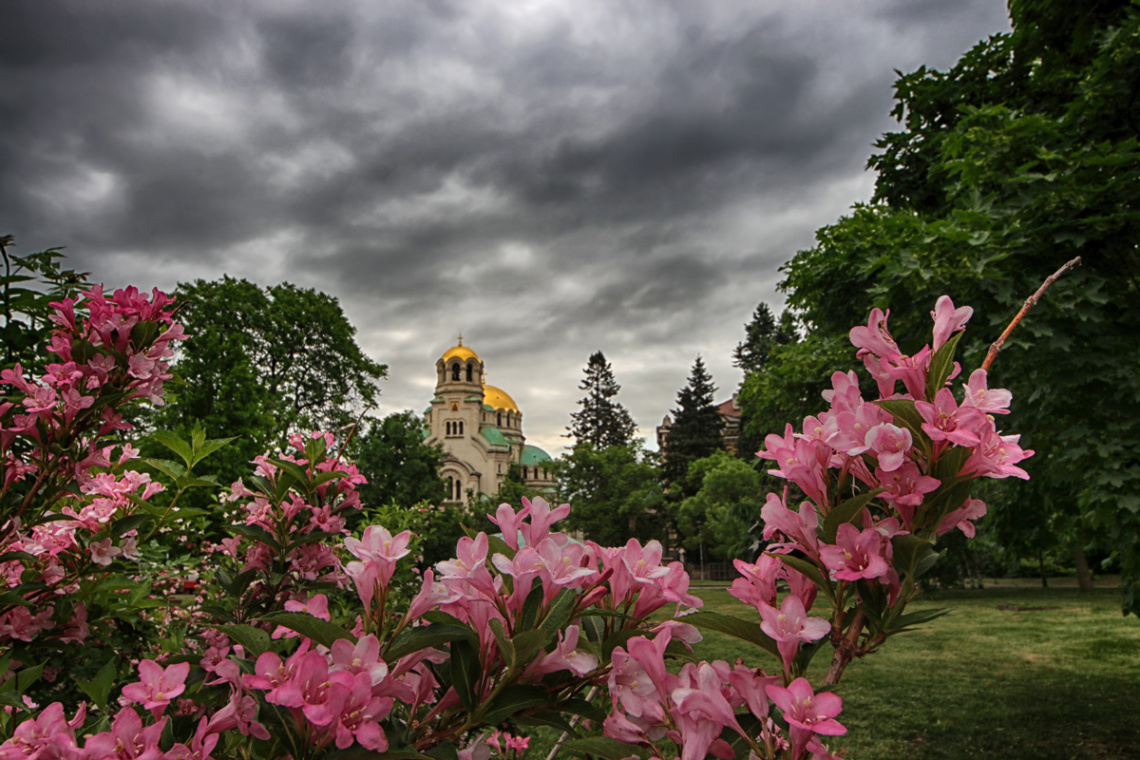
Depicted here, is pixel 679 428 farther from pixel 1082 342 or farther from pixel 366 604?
pixel 366 604

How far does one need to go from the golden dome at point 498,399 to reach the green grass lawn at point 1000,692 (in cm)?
4838

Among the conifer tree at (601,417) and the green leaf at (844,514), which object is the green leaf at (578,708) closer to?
the green leaf at (844,514)

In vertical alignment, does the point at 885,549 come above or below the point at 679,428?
below

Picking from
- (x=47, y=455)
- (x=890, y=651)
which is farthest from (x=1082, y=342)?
(x=890, y=651)

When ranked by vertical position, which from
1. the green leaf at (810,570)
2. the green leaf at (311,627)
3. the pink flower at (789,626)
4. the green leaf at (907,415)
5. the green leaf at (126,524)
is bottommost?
the pink flower at (789,626)

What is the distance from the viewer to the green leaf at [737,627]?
876 mm

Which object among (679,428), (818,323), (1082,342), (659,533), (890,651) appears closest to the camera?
(1082,342)

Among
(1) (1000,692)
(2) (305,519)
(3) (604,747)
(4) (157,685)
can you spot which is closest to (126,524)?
(2) (305,519)

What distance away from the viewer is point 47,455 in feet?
5.33

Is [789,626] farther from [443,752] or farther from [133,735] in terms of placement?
[133,735]

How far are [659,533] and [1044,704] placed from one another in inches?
1470

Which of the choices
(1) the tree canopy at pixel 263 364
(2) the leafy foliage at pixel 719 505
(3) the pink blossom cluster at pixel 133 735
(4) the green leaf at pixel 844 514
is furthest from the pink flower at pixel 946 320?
(2) the leafy foliage at pixel 719 505

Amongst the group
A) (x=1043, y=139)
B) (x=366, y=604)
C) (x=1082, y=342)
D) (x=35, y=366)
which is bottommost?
(x=366, y=604)

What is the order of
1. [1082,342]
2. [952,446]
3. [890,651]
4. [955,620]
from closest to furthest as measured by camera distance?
[952,446] < [1082,342] < [890,651] < [955,620]
